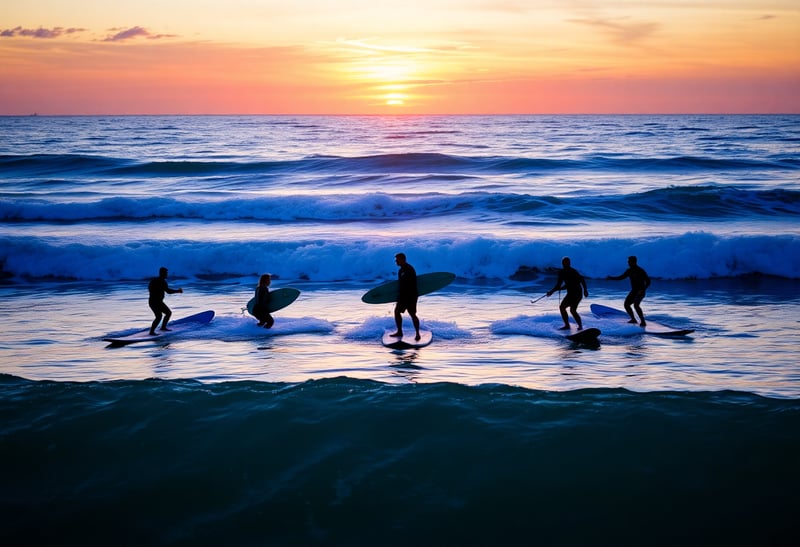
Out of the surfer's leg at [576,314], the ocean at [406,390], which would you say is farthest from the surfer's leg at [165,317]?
the surfer's leg at [576,314]

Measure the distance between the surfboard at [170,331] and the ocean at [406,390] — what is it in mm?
231

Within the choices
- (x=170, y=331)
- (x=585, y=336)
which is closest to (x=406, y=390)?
(x=585, y=336)

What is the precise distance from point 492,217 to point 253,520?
22.7 m

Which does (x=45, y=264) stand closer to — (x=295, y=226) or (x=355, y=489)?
(x=295, y=226)

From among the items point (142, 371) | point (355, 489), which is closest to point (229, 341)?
point (142, 371)

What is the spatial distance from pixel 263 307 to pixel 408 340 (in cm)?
331

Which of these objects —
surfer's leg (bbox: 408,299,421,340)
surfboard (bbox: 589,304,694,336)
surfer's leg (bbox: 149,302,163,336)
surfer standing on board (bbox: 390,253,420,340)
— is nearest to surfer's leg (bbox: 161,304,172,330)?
surfer's leg (bbox: 149,302,163,336)

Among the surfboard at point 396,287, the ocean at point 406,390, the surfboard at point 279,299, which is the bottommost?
the ocean at point 406,390

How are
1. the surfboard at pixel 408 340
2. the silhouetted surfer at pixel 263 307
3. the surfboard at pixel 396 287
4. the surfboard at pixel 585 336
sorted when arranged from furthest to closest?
1. the surfboard at pixel 396 287
2. the silhouetted surfer at pixel 263 307
3. the surfboard at pixel 585 336
4. the surfboard at pixel 408 340

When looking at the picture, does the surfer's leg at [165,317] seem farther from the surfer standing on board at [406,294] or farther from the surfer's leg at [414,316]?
the surfer's leg at [414,316]

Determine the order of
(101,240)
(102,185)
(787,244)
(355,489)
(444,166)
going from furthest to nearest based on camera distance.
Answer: (444,166)
(102,185)
(101,240)
(787,244)
(355,489)

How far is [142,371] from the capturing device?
35.5 feet

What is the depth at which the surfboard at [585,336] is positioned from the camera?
41.7ft

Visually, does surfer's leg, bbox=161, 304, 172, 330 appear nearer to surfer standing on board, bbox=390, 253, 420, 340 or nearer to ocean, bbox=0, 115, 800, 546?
ocean, bbox=0, 115, 800, 546
